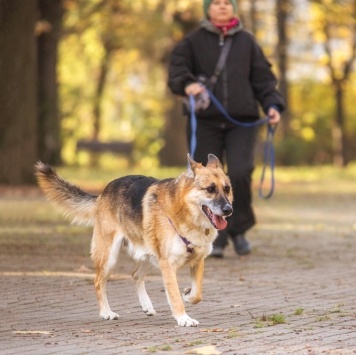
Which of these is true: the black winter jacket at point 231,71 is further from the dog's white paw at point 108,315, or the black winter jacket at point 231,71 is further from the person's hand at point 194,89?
the dog's white paw at point 108,315

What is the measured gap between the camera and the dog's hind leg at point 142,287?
825cm

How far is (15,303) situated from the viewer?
866cm

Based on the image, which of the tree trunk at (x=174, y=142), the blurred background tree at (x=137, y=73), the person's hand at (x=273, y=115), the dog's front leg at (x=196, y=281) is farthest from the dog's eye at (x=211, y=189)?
the tree trunk at (x=174, y=142)

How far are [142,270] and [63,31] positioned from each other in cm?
2323

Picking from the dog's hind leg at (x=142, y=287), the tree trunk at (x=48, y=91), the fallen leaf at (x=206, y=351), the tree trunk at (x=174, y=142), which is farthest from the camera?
the tree trunk at (x=174, y=142)

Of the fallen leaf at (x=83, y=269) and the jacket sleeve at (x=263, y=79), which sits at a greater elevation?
the jacket sleeve at (x=263, y=79)

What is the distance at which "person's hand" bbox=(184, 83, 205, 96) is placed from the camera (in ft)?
36.7

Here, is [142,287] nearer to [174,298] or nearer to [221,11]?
[174,298]

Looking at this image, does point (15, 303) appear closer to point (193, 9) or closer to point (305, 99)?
point (193, 9)

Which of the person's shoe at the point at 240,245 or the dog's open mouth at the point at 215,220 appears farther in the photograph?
the person's shoe at the point at 240,245

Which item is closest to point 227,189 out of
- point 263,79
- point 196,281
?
point 196,281

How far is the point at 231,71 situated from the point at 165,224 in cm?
396

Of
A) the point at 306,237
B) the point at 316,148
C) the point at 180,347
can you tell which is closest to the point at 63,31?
the point at 316,148

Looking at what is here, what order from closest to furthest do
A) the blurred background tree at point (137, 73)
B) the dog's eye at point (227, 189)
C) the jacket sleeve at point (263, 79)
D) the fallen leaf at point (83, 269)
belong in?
1. the dog's eye at point (227, 189)
2. the fallen leaf at point (83, 269)
3. the jacket sleeve at point (263, 79)
4. the blurred background tree at point (137, 73)
